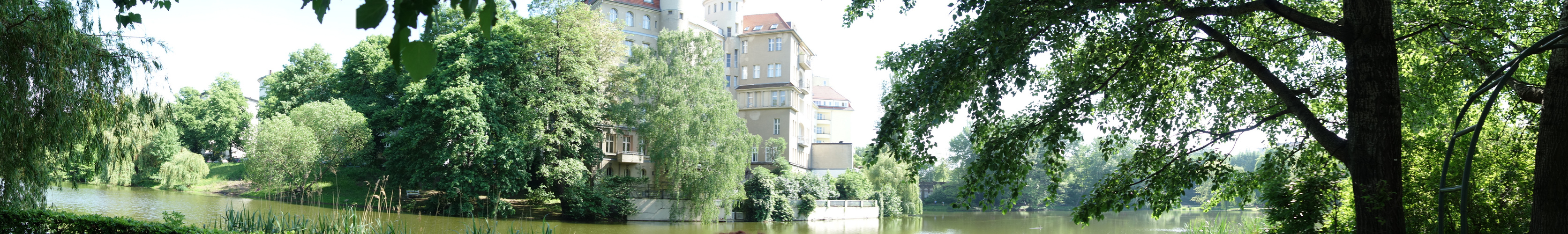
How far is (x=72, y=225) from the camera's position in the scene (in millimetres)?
8602

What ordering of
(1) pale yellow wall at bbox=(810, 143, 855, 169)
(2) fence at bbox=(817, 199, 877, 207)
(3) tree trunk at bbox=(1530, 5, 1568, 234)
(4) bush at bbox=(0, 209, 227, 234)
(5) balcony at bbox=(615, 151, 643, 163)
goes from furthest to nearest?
1. (1) pale yellow wall at bbox=(810, 143, 855, 169)
2. (5) balcony at bbox=(615, 151, 643, 163)
3. (2) fence at bbox=(817, 199, 877, 207)
4. (4) bush at bbox=(0, 209, 227, 234)
5. (3) tree trunk at bbox=(1530, 5, 1568, 234)

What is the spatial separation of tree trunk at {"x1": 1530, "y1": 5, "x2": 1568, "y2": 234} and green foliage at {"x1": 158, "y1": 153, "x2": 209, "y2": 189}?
1600 inches

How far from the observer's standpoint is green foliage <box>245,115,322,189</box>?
30.5 metres

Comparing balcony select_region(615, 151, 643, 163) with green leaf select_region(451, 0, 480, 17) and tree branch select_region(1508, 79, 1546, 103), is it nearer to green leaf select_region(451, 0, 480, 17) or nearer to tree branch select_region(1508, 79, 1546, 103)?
tree branch select_region(1508, 79, 1546, 103)

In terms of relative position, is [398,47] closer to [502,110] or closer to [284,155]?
[502,110]

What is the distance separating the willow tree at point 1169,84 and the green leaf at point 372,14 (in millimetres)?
5611

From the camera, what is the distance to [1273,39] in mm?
8688

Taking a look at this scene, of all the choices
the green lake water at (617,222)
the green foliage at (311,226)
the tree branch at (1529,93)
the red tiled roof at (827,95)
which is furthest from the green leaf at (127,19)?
the red tiled roof at (827,95)

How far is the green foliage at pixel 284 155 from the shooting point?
3053cm

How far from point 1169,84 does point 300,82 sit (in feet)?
128

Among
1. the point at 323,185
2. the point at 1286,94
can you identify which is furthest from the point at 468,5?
the point at 323,185

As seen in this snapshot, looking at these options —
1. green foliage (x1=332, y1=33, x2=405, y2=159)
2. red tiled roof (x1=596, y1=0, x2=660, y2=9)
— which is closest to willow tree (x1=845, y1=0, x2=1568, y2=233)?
green foliage (x1=332, y1=33, x2=405, y2=159)

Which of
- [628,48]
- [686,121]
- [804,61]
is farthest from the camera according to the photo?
[804,61]

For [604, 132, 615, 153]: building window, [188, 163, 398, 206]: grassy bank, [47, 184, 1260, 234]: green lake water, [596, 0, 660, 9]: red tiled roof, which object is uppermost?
[596, 0, 660, 9]: red tiled roof
